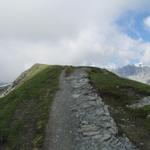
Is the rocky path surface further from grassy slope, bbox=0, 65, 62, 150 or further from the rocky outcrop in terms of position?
the rocky outcrop

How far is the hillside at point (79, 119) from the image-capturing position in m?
36.7

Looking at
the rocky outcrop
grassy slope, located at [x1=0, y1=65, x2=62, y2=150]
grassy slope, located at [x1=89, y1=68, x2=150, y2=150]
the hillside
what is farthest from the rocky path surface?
the rocky outcrop

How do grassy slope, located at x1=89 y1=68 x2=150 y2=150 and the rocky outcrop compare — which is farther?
the rocky outcrop

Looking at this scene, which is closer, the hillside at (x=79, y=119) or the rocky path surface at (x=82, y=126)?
the rocky path surface at (x=82, y=126)

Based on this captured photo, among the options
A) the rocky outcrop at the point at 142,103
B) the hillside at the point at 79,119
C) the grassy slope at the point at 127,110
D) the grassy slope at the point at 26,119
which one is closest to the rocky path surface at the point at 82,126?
the hillside at the point at 79,119

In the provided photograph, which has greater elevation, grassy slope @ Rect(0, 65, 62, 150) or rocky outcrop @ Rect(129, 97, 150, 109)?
rocky outcrop @ Rect(129, 97, 150, 109)

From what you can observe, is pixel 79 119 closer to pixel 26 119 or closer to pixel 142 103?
pixel 26 119

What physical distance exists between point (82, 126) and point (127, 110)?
12315 mm

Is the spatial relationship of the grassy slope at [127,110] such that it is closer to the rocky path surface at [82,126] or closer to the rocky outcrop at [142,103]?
the rocky outcrop at [142,103]

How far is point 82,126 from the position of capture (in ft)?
135

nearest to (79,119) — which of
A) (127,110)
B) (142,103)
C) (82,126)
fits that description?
(82,126)

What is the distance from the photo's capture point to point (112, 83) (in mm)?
73188

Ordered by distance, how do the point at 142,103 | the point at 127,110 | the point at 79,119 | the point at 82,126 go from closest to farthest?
the point at 82,126
the point at 79,119
the point at 127,110
the point at 142,103

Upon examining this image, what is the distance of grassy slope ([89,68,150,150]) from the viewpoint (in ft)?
127
